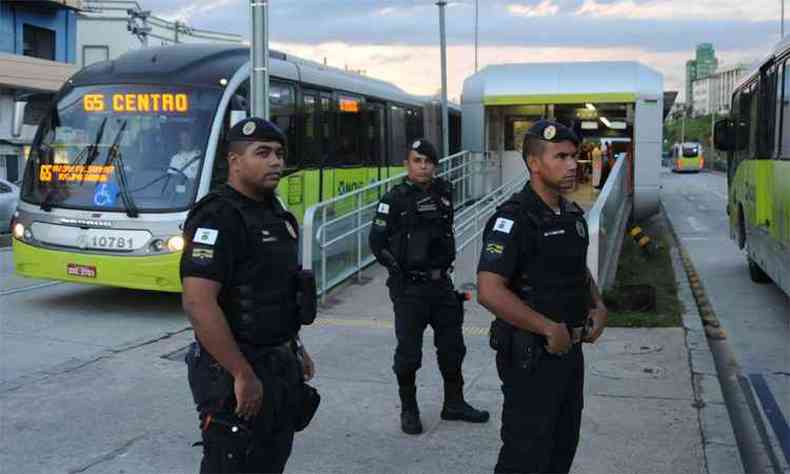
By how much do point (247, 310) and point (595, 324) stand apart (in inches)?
58.6

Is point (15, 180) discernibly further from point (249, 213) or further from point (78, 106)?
point (249, 213)

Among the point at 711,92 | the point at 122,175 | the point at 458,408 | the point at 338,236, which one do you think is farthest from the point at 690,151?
the point at 711,92

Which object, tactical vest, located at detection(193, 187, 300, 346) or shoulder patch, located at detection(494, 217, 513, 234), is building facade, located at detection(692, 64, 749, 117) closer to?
shoulder patch, located at detection(494, 217, 513, 234)

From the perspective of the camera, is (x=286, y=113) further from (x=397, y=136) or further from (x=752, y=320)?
(x=752, y=320)

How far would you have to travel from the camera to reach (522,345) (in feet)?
10.9

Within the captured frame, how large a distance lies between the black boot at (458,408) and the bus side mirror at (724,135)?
774 cm

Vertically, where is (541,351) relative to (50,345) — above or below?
above

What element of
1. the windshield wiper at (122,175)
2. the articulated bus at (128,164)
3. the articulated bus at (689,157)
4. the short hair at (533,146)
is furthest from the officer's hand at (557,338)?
the articulated bus at (689,157)

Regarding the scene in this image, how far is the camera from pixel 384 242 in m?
5.37

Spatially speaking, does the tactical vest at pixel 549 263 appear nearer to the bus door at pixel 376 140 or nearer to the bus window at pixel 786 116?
the bus window at pixel 786 116

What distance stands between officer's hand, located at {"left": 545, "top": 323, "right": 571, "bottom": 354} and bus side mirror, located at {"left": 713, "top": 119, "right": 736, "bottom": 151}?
9.32 meters

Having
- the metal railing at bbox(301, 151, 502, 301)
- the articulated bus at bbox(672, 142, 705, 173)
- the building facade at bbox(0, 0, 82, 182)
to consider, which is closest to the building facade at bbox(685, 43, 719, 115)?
the articulated bus at bbox(672, 142, 705, 173)

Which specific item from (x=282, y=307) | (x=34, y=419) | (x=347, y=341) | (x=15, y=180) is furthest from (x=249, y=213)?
(x=15, y=180)

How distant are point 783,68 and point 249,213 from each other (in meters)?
7.32
